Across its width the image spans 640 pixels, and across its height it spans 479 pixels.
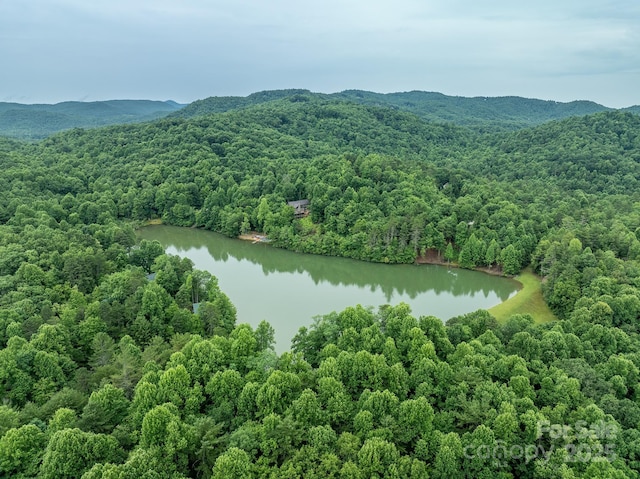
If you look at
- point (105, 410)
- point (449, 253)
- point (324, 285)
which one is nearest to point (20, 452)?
point (105, 410)

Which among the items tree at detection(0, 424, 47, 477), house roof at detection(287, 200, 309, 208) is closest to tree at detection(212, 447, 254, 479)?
tree at detection(0, 424, 47, 477)

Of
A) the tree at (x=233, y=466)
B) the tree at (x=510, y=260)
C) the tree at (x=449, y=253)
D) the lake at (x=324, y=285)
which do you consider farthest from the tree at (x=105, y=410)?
the tree at (x=510, y=260)

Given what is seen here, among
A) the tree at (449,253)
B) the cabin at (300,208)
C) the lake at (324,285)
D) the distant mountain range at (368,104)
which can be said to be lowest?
the lake at (324,285)

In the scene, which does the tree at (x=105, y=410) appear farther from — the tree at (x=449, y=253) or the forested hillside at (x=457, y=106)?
the forested hillside at (x=457, y=106)

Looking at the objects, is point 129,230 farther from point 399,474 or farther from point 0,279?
point 399,474

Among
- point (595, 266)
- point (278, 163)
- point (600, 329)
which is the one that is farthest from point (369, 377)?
point (278, 163)

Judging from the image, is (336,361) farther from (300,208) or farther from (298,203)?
(298,203)
